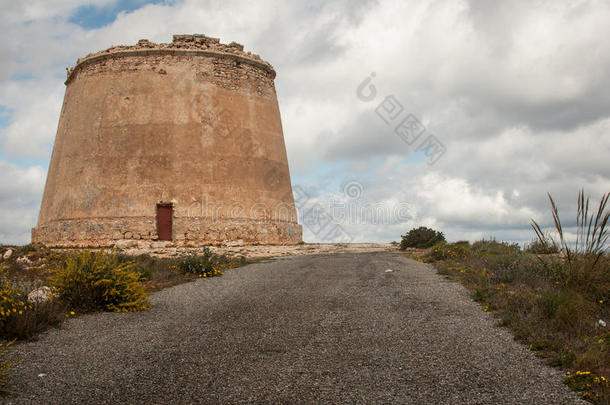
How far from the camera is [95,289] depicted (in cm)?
745

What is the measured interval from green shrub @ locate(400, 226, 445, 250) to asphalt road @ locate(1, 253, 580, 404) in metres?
11.7

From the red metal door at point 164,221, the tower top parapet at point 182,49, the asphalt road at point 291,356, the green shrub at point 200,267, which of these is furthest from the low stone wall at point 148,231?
the asphalt road at point 291,356

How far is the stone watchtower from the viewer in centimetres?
2136

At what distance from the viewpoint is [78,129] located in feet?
76.1

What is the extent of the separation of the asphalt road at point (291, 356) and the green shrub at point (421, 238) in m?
11.7

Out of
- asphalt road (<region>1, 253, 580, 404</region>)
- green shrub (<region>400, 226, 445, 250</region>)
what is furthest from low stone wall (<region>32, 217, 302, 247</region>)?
asphalt road (<region>1, 253, 580, 404</region>)

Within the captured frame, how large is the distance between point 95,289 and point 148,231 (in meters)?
14.0

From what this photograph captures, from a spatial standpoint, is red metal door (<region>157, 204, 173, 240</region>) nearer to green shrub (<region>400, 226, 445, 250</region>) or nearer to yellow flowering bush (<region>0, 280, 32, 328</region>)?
green shrub (<region>400, 226, 445, 250</region>)

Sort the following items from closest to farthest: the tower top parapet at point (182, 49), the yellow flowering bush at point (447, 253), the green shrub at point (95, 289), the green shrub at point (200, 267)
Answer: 1. the green shrub at point (95, 289)
2. the green shrub at point (200, 267)
3. the yellow flowering bush at point (447, 253)
4. the tower top parapet at point (182, 49)

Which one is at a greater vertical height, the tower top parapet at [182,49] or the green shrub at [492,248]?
the tower top parapet at [182,49]

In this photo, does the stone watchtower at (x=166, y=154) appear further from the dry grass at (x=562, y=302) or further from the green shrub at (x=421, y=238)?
the dry grass at (x=562, y=302)

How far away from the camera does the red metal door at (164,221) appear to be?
21.3 metres

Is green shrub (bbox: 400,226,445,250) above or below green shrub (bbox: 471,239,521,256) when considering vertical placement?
above

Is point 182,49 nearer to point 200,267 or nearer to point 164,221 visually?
point 164,221
